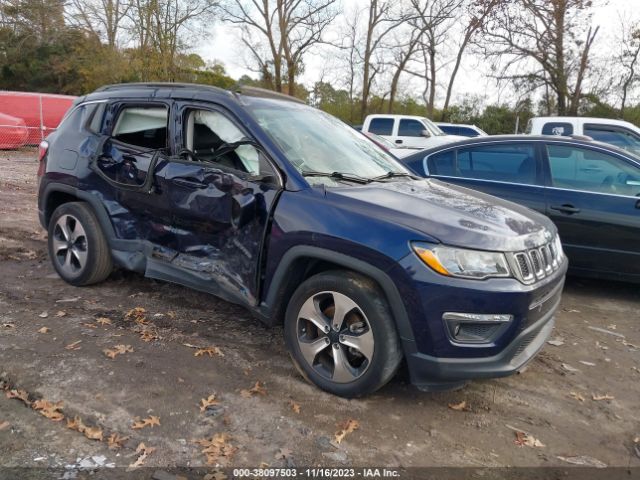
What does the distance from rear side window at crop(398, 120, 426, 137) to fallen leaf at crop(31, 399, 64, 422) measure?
1467 centimetres

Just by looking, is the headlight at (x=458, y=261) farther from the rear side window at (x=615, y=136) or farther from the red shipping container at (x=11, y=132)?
the red shipping container at (x=11, y=132)

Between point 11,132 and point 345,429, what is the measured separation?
55.1 ft

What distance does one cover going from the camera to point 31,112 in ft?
58.1

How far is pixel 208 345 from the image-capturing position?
3.73 m

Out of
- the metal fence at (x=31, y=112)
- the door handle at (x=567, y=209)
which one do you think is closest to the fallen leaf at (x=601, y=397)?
the door handle at (x=567, y=209)

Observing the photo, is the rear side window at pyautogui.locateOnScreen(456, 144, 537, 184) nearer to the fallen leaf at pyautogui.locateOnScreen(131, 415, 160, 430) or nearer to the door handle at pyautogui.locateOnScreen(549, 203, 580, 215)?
the door handle at pyautogui.locateOnScreen(549, 203, 580, 215)

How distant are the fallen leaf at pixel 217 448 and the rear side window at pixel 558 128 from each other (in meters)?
9.97

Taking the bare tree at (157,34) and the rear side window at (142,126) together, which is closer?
the rear side window at (142,126)

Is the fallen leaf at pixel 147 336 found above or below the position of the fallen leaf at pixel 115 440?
above

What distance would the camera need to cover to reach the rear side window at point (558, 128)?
10.5 meters

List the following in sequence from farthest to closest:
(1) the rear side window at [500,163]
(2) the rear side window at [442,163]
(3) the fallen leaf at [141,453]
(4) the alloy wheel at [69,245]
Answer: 1. (2) the rear side window at [442,163]
2. (1) the rear side window at [500,163]
3. (4) the alloy wheel at [69,245]
4. (3) the fallen leaf at [141,453]

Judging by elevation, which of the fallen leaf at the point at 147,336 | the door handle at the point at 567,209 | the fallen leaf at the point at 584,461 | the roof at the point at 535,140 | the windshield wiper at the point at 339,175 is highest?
the roof at the point at 535,140

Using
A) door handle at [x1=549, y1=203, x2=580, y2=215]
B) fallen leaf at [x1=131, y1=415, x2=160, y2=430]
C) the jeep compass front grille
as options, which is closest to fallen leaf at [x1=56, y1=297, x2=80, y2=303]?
fallen leaf at [x1=131, y1=415, x2=160, y2=430]

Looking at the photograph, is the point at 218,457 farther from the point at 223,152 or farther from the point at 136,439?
the point at 223,152
